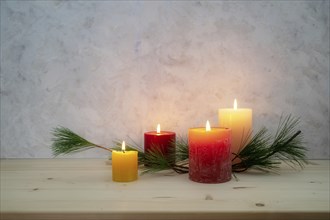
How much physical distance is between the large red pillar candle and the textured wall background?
0.85ft

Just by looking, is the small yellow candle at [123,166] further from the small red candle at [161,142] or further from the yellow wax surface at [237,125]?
the yellow wax surface at [237,125]

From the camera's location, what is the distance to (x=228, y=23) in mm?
845

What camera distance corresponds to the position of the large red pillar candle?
583 millimetres

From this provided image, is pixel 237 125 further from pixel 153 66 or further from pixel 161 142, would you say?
pixel 153 66

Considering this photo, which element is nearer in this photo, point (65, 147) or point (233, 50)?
point (65, 147)

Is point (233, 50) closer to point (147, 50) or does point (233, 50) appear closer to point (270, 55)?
point (270, 55)

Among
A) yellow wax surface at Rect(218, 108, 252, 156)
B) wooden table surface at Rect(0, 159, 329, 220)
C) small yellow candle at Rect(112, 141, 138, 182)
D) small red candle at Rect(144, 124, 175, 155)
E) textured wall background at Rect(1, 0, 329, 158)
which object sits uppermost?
textured wall background at Rect(1, 0, 329, 158)

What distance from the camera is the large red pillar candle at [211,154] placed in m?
0.58

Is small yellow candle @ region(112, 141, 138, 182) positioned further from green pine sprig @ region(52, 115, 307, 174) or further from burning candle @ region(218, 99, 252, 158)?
burning candle @ region(218, 99, 252, 158)

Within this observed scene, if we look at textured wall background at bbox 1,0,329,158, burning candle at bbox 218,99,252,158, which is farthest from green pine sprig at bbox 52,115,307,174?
textured wall background at bbox 1,0,329,158

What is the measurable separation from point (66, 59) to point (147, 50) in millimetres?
221

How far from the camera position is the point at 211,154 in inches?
22.9

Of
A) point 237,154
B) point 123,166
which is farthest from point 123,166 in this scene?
point 237,154

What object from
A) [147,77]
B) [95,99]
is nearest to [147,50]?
[147,77]
